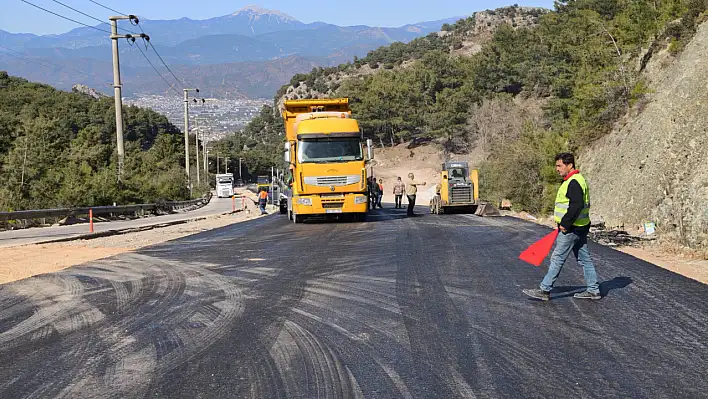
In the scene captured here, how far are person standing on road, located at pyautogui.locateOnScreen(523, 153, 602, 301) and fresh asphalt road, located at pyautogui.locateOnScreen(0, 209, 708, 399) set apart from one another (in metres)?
0.25

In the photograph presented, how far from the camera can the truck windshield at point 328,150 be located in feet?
72.9

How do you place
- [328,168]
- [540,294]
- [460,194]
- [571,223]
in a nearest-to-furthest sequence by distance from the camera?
1. [571,223]
2. [540,294]
3. [328,168]
4. [460,194]

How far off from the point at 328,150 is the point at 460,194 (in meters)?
9.64

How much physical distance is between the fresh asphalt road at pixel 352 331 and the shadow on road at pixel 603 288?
0.17ft

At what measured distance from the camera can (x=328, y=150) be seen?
22312mm

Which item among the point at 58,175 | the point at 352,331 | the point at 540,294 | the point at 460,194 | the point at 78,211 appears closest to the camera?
the point at 352,331

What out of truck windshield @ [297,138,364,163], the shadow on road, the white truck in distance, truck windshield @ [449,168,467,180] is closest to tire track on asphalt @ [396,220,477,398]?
the shadow on road

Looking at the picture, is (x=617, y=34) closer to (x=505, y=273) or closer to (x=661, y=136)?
(x=661, y=136)

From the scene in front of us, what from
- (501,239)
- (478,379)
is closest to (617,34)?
(501,239)

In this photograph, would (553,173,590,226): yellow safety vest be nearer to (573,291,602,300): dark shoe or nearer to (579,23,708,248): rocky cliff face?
(573,291,602,300): dark shoe

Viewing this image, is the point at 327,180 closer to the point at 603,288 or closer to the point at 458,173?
the point at 458,173

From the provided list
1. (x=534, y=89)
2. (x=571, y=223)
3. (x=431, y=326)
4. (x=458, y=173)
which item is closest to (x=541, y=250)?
(x=571, y=223)

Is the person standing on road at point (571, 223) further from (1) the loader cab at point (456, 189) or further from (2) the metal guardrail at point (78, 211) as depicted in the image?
(1) the loader cab at point (456, 189)

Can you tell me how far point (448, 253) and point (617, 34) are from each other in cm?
3622
